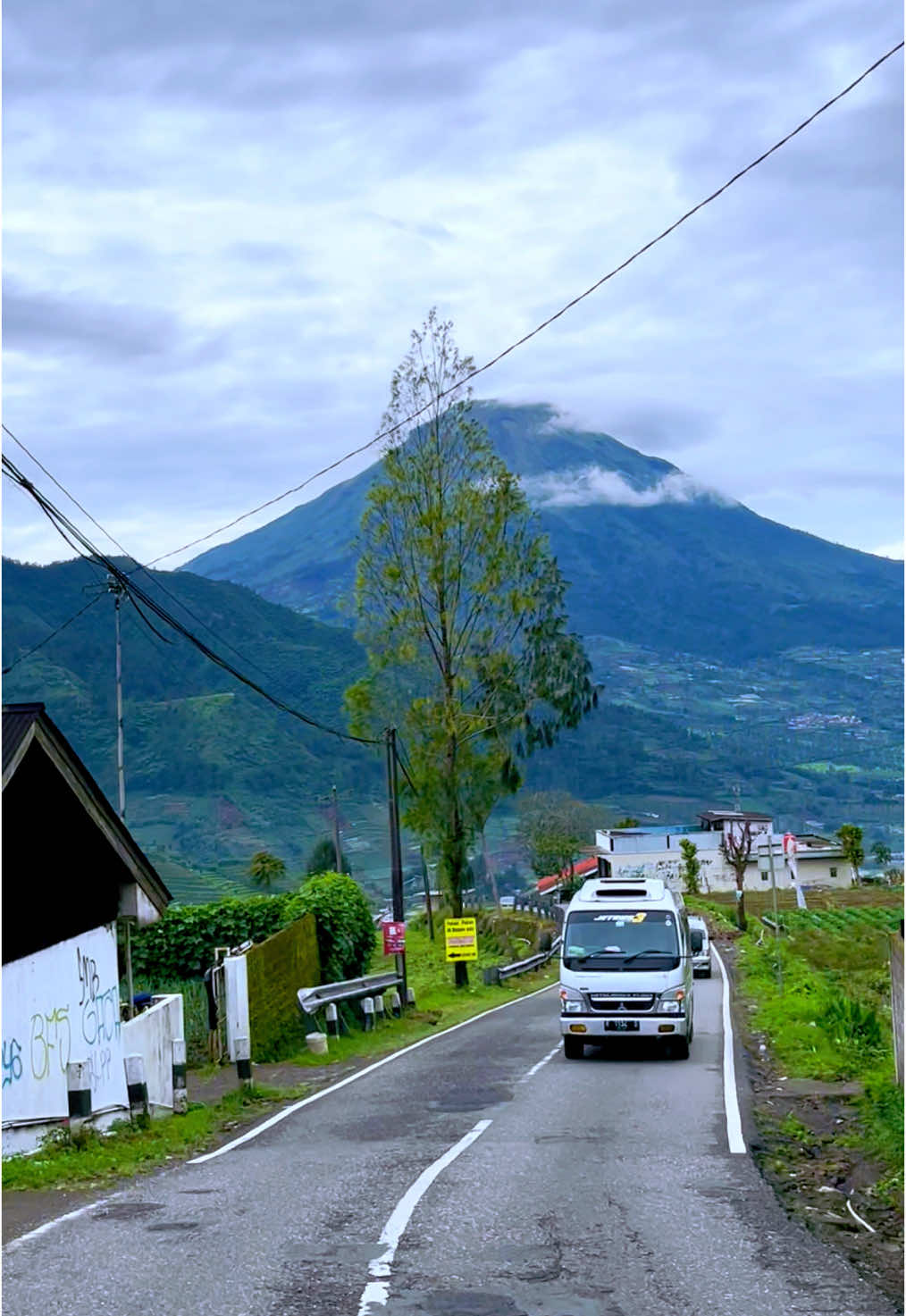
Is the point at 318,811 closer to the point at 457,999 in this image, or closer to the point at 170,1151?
the point at 457,999

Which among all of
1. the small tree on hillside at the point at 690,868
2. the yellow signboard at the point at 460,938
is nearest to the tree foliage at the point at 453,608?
the yellow signboard at the point at 460,938

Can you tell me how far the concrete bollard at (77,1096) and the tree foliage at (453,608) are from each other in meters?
27.1

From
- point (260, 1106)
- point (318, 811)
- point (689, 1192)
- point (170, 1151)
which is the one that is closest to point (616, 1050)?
point (260, 1106)

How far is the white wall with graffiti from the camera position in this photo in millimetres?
13594

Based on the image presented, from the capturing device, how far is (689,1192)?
11.4 metres

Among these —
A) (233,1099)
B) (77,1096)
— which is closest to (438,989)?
(233,1099)

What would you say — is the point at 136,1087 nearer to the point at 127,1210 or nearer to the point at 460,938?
the point at 127,1210

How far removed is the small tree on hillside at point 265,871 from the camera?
4279 inches

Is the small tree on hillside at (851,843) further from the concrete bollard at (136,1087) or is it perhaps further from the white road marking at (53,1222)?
the white road marking at (53,1222)

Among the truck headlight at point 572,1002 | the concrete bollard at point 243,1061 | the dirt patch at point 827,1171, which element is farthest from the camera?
the truck headlight at point 572,1002

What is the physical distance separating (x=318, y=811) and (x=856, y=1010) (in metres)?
166

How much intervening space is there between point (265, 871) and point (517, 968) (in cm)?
6341

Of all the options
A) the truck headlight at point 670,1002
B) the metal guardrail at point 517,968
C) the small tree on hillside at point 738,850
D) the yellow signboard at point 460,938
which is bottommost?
the small tree on hillside at point 738,850

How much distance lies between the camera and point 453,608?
40.9 m
